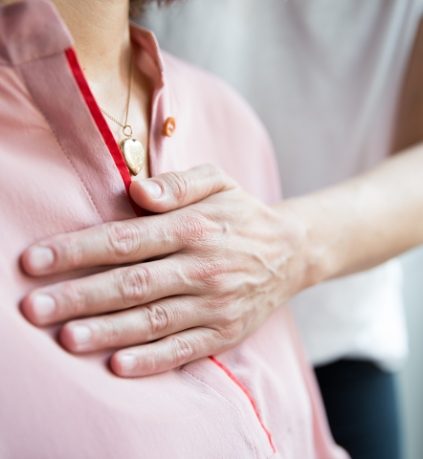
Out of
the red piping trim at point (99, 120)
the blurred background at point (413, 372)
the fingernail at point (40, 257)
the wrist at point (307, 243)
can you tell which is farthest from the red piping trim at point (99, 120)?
the blurred background at point (413, 372)

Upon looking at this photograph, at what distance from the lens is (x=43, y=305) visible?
0.38 metres

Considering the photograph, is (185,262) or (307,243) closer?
(185,262)

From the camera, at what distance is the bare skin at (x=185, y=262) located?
0.40 m

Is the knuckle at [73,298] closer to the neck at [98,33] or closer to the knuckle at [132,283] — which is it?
the knuckle at [132,283]

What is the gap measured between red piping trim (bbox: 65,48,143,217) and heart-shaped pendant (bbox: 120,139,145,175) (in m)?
0.04

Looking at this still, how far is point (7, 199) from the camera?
40cm

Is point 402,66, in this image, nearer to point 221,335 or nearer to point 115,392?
point 221,335

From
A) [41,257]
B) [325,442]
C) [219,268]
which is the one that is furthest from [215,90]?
[325,442]

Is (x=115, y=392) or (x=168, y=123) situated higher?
(x=168, y=123)

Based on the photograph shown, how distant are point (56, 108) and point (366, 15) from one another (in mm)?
708

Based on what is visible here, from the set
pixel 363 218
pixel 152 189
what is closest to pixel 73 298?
pixel 152 189

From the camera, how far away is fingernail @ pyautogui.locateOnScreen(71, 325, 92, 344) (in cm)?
39

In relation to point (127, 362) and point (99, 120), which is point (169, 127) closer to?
point (99, 120)

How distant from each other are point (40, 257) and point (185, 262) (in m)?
0.14
